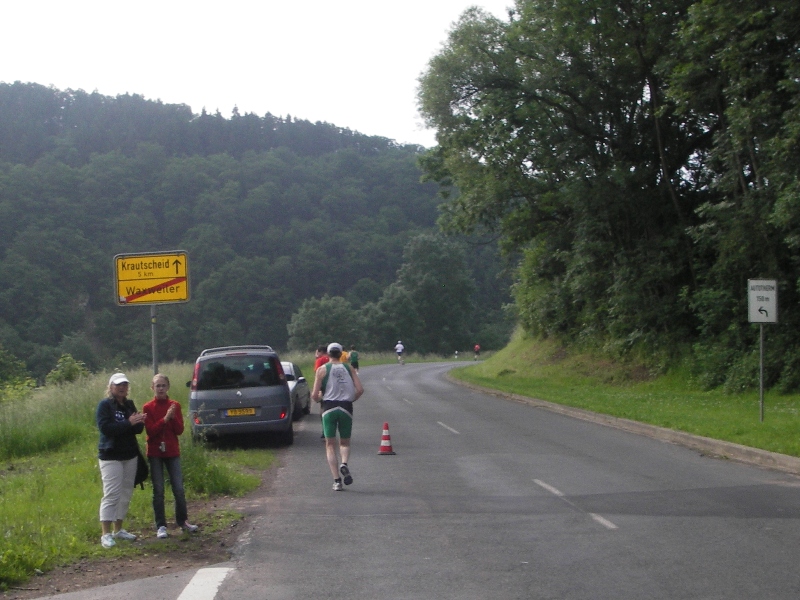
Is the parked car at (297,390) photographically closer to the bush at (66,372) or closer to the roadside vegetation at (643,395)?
the bush at (66,372)

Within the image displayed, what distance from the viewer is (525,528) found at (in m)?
8.45

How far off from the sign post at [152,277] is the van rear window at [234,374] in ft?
6.97

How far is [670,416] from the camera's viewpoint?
60.5 ft

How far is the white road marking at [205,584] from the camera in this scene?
6.24 m

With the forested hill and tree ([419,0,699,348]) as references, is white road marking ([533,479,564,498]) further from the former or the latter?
the forested hill

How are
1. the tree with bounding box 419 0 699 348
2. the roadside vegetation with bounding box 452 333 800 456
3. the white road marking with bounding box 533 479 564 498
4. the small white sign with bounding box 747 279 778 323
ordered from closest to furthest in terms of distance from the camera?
the white road marking with bounding box 533 479 564 498, the roadside vegetation with bounding box 452 333 800 456, the small white sign with bounding box 747 279 778 323, the tree with bounding box 419 0 699 348

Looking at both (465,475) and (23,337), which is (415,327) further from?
(465,475)

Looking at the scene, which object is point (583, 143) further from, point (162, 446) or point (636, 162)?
point (162, 446)

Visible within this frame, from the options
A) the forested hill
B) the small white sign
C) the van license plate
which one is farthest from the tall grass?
the forested hill

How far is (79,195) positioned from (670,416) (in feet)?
212

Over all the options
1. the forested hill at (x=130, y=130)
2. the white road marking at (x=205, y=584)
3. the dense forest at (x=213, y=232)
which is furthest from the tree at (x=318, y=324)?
the white road marking at (x=205, y=584)

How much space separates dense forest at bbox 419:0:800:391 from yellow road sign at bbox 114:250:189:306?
13351 millimetres

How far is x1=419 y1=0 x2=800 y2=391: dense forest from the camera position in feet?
72.4

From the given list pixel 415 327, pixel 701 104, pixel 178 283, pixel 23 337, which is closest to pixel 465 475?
pixel 178 283
